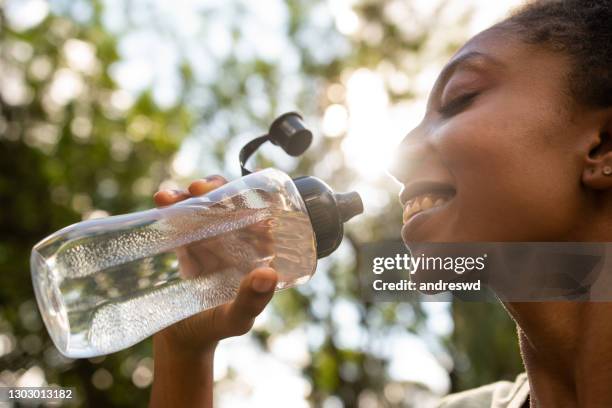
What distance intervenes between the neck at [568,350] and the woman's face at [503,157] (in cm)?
21

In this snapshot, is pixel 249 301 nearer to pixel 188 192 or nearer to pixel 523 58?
pixel 188 192

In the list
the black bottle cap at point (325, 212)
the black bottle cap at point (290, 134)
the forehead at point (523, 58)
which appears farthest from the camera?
the black bottle cap at point (290, 134)

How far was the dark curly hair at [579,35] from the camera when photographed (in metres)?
1.77

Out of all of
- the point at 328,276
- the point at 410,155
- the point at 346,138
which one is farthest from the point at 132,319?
the point at 328,276

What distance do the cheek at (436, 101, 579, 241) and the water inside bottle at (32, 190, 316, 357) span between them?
454mm

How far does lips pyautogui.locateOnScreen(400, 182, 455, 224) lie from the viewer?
1.83 m

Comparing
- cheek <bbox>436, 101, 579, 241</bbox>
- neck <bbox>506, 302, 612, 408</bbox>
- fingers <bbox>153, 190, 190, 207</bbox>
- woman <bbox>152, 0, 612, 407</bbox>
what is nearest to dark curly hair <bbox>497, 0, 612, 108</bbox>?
woman <bbox>152, 0, 612, 407</bbox>

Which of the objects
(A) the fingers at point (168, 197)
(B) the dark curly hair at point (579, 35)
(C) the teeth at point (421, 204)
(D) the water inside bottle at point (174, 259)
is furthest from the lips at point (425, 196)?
(A) the fingers at point (168, 197)

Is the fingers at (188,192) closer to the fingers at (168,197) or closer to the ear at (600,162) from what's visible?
the fingers at (168,197)

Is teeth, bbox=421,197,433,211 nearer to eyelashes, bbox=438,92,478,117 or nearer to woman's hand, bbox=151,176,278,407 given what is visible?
eyelashes, bbox=438,92,478,117

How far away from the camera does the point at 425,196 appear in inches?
73.8

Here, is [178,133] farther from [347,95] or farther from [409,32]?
[409,32]

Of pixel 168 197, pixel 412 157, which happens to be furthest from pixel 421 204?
pixel 168 197

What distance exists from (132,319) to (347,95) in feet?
41.3
